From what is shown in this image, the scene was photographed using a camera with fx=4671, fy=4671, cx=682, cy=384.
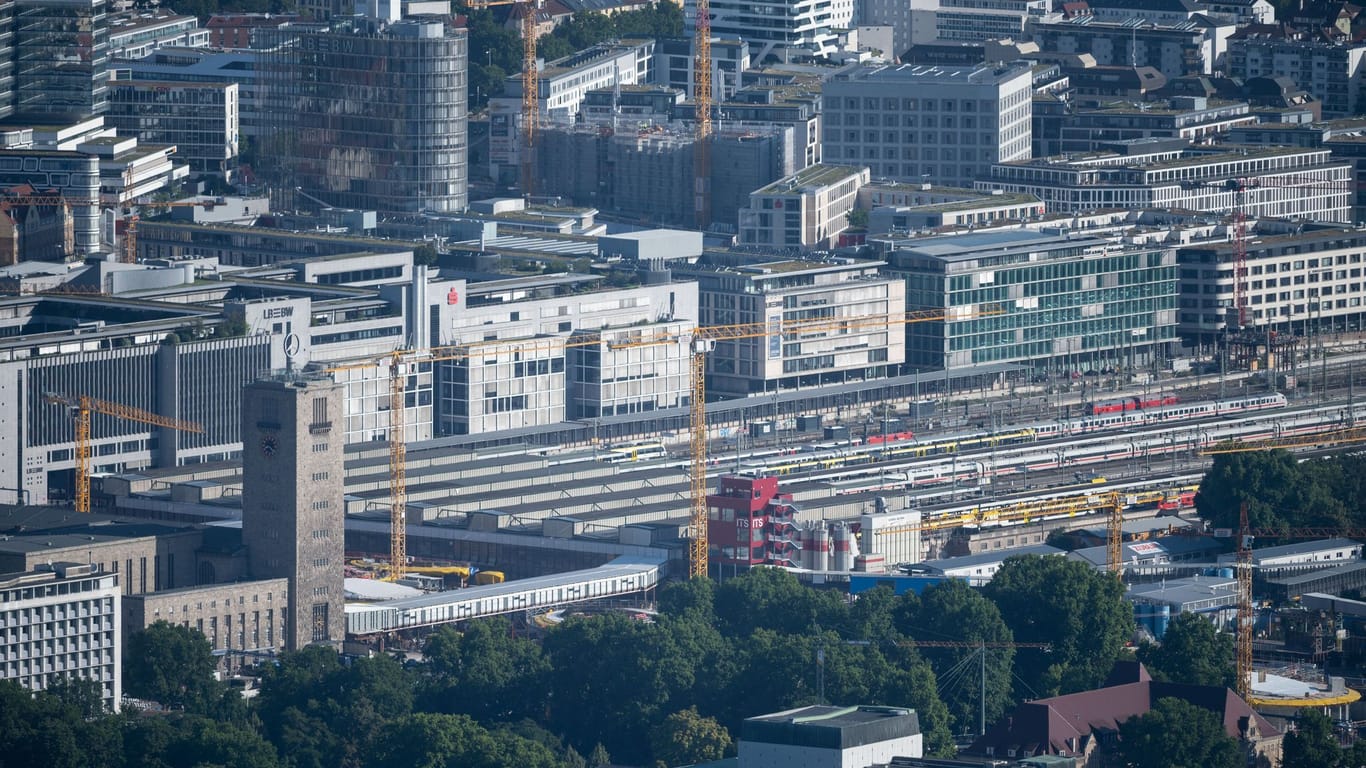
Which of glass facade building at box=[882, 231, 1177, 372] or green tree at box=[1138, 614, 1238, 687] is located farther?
glass facade building at box=[882, 231, 1177, 372]

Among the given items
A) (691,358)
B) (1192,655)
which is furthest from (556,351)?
(1192,655)

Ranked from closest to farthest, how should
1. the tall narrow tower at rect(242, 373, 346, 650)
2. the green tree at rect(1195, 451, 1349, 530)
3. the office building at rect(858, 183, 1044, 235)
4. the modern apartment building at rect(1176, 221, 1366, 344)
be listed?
the tall narrow tower at rect(242, 373, 346, 650) → the green tree at rect(1195, 451, 1349, 530) → the modern apartment building at rect(1176, 221, 1366, 344) → the office building at rect(858, 183, 1044, 235)

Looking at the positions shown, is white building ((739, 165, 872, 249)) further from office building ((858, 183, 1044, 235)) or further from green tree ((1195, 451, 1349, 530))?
green tree ((1195, 451, 1349, 530))

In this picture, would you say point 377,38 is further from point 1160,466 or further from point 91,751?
point 91,751

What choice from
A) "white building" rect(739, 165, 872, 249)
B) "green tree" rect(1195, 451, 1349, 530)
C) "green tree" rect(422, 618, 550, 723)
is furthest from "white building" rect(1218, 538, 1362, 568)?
"white building" rect(739, 165, 872, 249)

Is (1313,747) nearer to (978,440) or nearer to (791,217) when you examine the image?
(978,440)

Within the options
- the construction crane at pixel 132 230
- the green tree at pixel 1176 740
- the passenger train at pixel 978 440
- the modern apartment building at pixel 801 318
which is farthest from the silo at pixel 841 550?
the construction crane at pixel 132 230

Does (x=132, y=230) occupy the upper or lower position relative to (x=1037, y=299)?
upper
